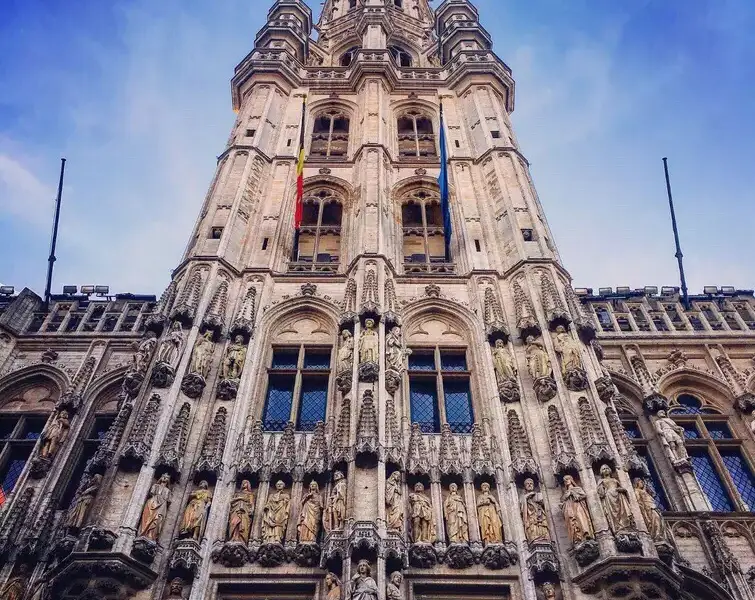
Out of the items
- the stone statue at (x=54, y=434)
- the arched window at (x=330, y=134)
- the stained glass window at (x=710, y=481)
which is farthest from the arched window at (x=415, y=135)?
the stone statue at (x=54, y=434)

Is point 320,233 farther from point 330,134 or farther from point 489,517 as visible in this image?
point 489,517

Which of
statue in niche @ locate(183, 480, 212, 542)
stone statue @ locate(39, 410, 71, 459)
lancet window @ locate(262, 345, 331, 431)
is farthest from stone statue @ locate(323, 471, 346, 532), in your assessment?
stone statue @ locate(39, 410, 71, 459)

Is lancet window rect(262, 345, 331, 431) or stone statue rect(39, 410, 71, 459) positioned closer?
lancet window rect(262, 345, 331, 431)

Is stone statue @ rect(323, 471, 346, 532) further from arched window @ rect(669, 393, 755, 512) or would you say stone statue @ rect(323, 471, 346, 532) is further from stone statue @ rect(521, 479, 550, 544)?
arched window @ rect(669, 393, 755, 512)

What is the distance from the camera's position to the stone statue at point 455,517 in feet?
45.1

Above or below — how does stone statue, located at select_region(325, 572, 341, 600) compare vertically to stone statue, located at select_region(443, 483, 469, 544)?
below

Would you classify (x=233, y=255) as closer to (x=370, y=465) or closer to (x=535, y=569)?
(x=370, y=465)

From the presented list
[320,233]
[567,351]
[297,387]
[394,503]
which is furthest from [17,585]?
[320,233]

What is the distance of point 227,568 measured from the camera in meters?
13.2

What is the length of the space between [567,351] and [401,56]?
26460mm

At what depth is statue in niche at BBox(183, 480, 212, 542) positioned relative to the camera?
13445 millimetres

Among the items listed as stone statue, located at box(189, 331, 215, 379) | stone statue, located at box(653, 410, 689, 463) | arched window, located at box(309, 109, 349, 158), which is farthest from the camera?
arched window, located at box(309, 109, 349, 158)

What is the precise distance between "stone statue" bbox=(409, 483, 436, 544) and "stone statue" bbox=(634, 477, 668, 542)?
3734mm

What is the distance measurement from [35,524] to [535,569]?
10240mm
